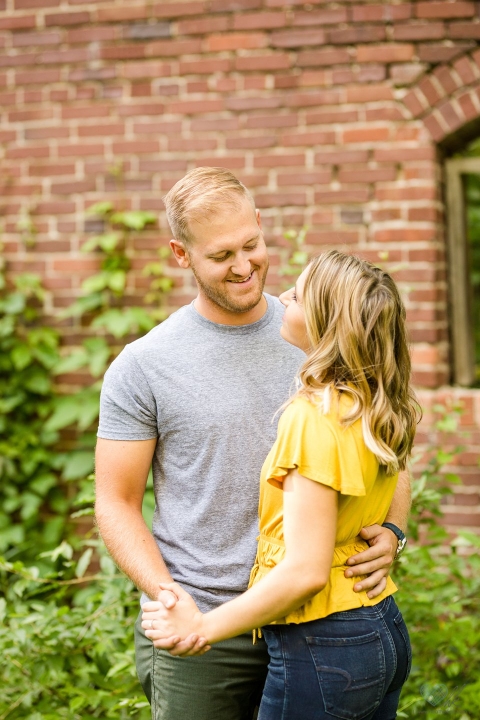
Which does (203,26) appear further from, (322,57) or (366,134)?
(366,134)

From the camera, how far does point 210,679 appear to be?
1.98 metres

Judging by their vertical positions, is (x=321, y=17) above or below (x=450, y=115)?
above

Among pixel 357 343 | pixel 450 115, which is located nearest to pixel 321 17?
pixel 450 115

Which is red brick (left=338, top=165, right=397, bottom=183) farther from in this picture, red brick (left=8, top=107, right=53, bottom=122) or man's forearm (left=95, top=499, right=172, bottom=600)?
man's forearm (left=95, top=499, right=172, bottom=600)

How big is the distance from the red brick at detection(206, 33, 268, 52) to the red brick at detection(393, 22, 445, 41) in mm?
618

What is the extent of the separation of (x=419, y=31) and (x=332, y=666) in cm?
303

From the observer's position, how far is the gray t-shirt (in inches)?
79.7

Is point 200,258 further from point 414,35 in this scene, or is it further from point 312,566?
point 414,35

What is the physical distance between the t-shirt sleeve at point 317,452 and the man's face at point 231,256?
474 millimetres

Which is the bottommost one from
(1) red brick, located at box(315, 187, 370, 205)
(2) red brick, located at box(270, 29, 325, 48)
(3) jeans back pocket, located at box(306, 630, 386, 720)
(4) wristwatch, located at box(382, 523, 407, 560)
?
(3) jeans back pocket, located at box(306, 630, 386, 720)

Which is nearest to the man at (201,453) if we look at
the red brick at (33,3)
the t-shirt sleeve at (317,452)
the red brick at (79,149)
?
the t-shirt sleeve at (317,452)

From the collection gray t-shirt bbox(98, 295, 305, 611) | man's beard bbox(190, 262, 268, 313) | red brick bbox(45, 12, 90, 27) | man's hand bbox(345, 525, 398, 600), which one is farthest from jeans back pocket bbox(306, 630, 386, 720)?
red brick bbox(45, 12, 90, 27)

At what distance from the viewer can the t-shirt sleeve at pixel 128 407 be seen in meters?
2.03

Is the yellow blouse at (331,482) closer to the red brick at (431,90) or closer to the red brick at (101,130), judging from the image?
the red brick at (431,90)
